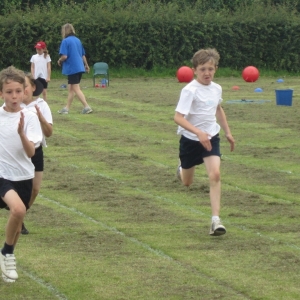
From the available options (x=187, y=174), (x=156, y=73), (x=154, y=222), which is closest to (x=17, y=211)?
(x=154, y=222)

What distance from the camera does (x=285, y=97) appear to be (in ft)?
68.0

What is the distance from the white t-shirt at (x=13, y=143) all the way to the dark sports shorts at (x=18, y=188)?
0.04m

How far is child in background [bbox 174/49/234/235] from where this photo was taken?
8.31 meters

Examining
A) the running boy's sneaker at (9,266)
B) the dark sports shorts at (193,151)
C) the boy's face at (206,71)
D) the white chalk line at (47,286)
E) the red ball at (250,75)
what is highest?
the boy's face at (206,71)

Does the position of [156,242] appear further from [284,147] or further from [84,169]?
[284,147]

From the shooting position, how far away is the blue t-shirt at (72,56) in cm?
1953

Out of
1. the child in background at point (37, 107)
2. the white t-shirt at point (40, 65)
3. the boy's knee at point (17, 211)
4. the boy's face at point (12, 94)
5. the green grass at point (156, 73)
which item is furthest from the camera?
the green grass at point (156, 73)

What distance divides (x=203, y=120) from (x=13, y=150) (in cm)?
258

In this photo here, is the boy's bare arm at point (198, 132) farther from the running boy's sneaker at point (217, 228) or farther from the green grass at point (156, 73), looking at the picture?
the green grass at point (156, 73)

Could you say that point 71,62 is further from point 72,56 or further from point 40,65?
point 40,65

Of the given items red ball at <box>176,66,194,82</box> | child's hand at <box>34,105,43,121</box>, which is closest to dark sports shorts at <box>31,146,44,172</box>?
child's hand at <box>34,105,43,121</box>

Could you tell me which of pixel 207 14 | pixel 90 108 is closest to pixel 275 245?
pixel 90 108

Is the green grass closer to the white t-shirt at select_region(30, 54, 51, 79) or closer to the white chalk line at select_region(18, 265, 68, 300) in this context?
the white t-shirt at select_region(30, 54, 51, 79)

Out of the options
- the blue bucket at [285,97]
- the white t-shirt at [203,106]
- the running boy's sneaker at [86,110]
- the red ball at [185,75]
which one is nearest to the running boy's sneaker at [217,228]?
the white t-shirt at [203,106]
